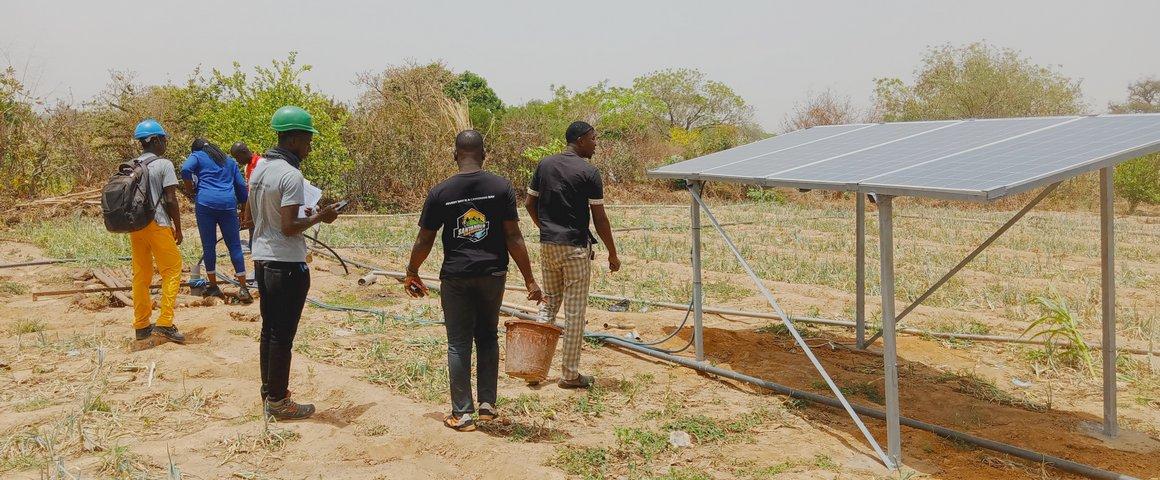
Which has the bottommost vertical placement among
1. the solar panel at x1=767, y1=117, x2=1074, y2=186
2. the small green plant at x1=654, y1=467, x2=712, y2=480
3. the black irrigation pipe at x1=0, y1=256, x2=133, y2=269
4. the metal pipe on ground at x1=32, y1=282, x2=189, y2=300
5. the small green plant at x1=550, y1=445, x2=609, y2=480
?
the small green plant at x1=654, y1=467, x2=712, y2=480

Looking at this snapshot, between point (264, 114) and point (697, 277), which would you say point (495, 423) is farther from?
point (264, 114)

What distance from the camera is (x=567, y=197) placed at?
6145 mm

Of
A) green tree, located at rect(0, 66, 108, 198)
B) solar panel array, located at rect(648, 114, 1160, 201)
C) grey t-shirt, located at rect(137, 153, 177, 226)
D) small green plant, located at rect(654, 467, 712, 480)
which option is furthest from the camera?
green tree, located at rect(0, 66, 108, 198)

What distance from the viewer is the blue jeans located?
341 inches

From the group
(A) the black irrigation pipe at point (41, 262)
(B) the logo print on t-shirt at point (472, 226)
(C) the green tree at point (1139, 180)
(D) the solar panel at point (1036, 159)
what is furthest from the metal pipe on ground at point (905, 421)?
(C) the green tree at point (1139, 180)

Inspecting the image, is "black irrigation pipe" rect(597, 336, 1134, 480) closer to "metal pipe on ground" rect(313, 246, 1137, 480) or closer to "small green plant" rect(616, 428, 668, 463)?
"metal pipe on ground" rect(313, 246, 1137, 480)

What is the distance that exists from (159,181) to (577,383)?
379 centimetres

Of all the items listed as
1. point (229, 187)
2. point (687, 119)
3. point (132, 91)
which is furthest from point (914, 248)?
point (687, 119)

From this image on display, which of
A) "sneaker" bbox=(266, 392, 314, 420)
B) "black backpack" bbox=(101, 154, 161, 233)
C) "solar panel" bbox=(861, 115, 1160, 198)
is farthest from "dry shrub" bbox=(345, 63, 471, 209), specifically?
"solar panel" bbox=(861, 115, 1160, 198)

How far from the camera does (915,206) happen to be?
75.6ft

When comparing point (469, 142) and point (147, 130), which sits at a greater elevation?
point (147, 130)

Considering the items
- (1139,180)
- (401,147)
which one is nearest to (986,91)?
(1139,180)

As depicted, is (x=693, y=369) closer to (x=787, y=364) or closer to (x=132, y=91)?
(x=787, y=364)

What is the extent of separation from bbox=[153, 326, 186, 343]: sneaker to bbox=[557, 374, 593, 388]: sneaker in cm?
342
